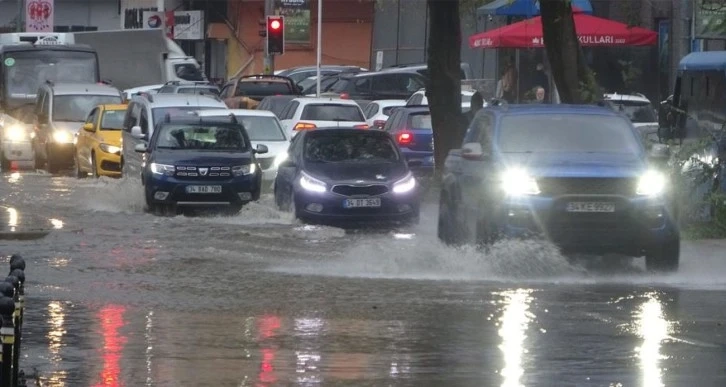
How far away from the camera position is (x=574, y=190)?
15.1 meters

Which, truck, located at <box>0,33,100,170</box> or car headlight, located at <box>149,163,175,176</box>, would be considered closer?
car headlight, located at <box>149,163,175,176</box>

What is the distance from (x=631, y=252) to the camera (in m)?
15.3

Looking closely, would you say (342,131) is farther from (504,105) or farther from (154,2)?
(154,2)

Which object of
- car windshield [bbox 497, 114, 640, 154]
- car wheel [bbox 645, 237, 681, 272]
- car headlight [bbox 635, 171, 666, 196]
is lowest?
car wheel [bbox 645, 237, 681, 272]

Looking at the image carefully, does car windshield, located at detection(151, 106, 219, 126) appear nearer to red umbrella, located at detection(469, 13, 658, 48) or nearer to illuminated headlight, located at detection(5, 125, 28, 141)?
red umbrella, located at detection(469, 13, 658, 48)

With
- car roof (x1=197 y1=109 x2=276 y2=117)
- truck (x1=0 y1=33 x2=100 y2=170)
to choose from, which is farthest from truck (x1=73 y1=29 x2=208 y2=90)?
car roof (x1=197 y1=109 x2=276 y2=117)

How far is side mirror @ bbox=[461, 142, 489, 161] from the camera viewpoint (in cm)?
1623

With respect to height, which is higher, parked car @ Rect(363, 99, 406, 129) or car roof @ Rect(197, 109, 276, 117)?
car roof @ Rect(197, 109, 276, 117)

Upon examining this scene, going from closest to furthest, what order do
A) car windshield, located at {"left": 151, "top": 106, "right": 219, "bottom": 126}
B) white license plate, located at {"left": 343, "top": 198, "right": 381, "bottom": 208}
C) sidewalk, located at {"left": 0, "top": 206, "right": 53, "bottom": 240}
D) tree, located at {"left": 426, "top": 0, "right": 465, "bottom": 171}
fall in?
sidewalk, located at {"left": 0, "top": 206, "right": 53, "bottom": 240}
white license plate, located at {"left": 343, "top": 198, "right": 381, "bottom": 208}
tree, located at {"left": 426, "top": 0, "right": 465, "bottom": 171}
car windshield, located at {"left": 151, "top": 106, "right": 219, "bottom": 126}

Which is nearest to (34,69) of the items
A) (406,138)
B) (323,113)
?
(323,113)

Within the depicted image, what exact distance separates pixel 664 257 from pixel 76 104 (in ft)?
74.1

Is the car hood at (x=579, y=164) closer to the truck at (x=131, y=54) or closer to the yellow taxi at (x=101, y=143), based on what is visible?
the yellow taxi at (x=101, y=143)

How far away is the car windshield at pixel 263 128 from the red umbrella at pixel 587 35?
253 inches

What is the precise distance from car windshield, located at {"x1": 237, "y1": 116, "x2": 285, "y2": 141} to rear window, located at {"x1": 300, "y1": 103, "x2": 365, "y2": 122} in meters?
3.82
